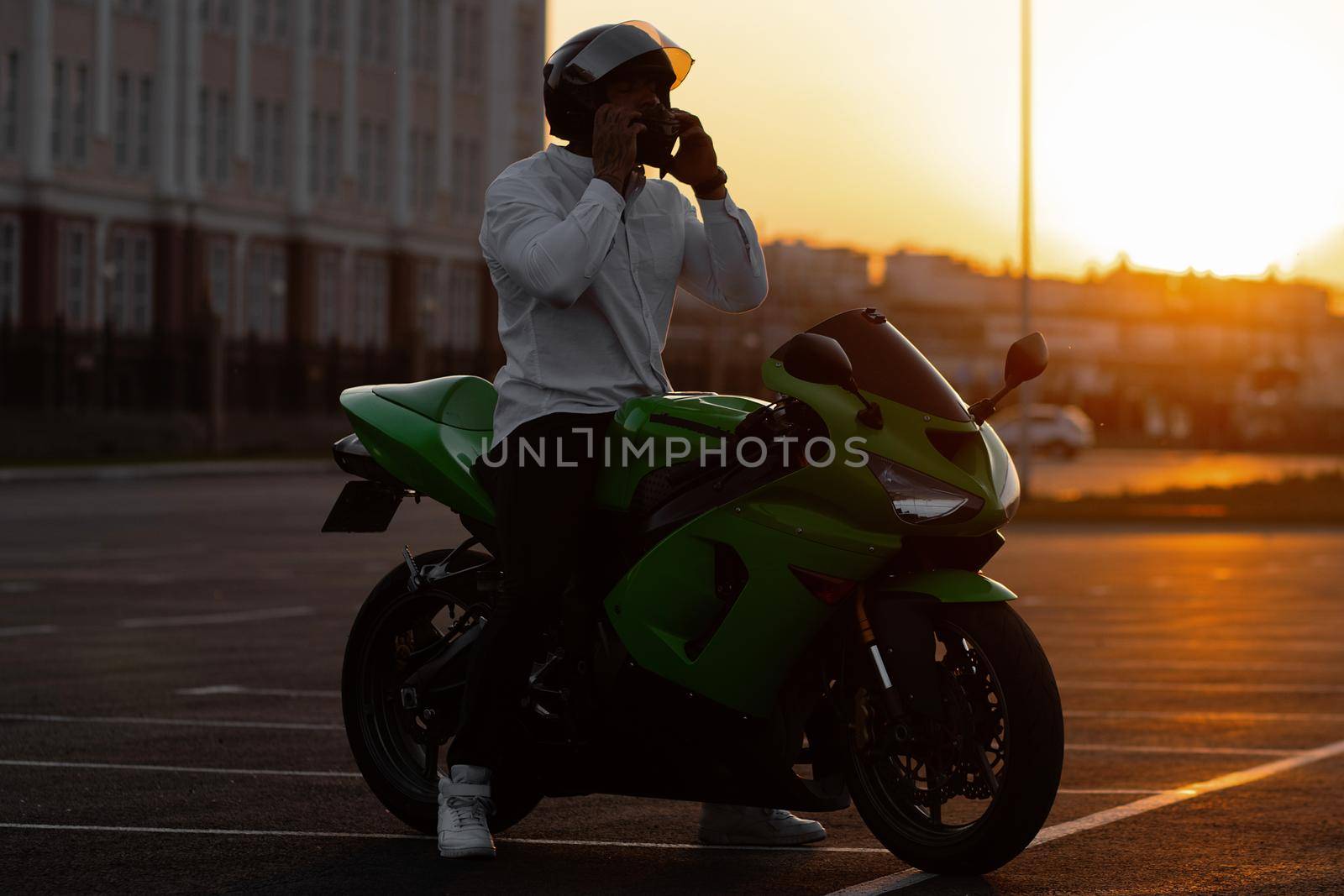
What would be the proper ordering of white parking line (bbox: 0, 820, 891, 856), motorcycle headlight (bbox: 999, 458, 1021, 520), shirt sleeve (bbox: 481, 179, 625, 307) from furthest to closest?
white parking line (bbox: 0, 820, 891, 856), shirt sleeve (bbox: 481, 179, 625, 307), motorcycle headlight (bbox: 999, 458, 1021, 520)

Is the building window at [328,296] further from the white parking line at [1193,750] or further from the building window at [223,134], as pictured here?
the white parking line at [1193,750]

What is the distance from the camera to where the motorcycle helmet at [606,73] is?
17.1ft

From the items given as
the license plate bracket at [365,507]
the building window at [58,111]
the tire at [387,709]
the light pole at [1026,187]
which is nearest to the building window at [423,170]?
the building window at [58,111]

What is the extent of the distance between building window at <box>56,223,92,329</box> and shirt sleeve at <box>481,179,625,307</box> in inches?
1859

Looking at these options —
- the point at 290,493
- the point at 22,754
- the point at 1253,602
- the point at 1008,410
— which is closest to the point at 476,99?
the point at 1008,410

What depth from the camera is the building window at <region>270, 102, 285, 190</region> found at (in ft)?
189

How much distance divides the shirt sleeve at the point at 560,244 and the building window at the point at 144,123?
49.7 m

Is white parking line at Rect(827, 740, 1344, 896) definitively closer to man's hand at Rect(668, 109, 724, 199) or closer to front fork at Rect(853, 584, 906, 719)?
front fork at Rect(853, 584, 906, 719)

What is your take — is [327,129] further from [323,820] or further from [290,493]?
[323,820]

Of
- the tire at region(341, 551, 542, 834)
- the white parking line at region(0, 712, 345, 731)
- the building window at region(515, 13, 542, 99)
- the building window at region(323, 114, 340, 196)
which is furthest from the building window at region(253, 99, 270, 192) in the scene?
the tire at region(341, 551, 542, 834)

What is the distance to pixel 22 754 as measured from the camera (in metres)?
7.17

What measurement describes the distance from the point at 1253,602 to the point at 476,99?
5208 centimetres

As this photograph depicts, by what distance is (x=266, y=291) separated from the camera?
57.3 metres

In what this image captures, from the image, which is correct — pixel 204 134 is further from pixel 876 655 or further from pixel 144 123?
pixel 876 655
